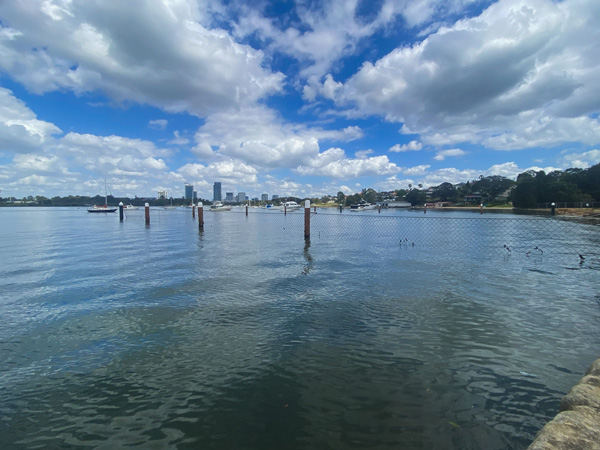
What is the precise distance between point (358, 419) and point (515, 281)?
13.7 m

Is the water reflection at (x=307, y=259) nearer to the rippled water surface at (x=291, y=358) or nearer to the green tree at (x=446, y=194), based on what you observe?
the rippled water surface at (x=291, y=358)

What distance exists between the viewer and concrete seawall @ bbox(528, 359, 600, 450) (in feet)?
10.7

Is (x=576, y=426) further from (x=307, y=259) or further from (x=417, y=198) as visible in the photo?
(x=417, y=198)

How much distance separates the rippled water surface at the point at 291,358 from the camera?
5.22m

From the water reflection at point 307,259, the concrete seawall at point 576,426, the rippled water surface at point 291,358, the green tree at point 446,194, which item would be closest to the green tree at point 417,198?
the green tree at point 446,194

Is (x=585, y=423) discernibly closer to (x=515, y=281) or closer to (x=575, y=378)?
(x=575, y=378)

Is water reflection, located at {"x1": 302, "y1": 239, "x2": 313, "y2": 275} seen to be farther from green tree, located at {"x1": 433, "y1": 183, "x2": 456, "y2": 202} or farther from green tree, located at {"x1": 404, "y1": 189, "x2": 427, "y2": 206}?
green tree, located at {"x1": 404, "y1": 189, "x2": 427, "y2": 206}

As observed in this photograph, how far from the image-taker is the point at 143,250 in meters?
26.1

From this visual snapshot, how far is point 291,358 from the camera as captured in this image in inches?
301

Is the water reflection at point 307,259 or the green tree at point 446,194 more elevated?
the green tree at point 446,194

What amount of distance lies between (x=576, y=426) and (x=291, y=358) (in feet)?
18.0

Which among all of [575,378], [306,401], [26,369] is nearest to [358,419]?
[306,401]

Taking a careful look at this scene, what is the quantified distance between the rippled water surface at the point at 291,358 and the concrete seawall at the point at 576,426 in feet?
3.75

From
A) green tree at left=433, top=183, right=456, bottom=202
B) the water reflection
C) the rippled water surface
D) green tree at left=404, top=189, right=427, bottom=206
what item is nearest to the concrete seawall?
the rippled water surface
